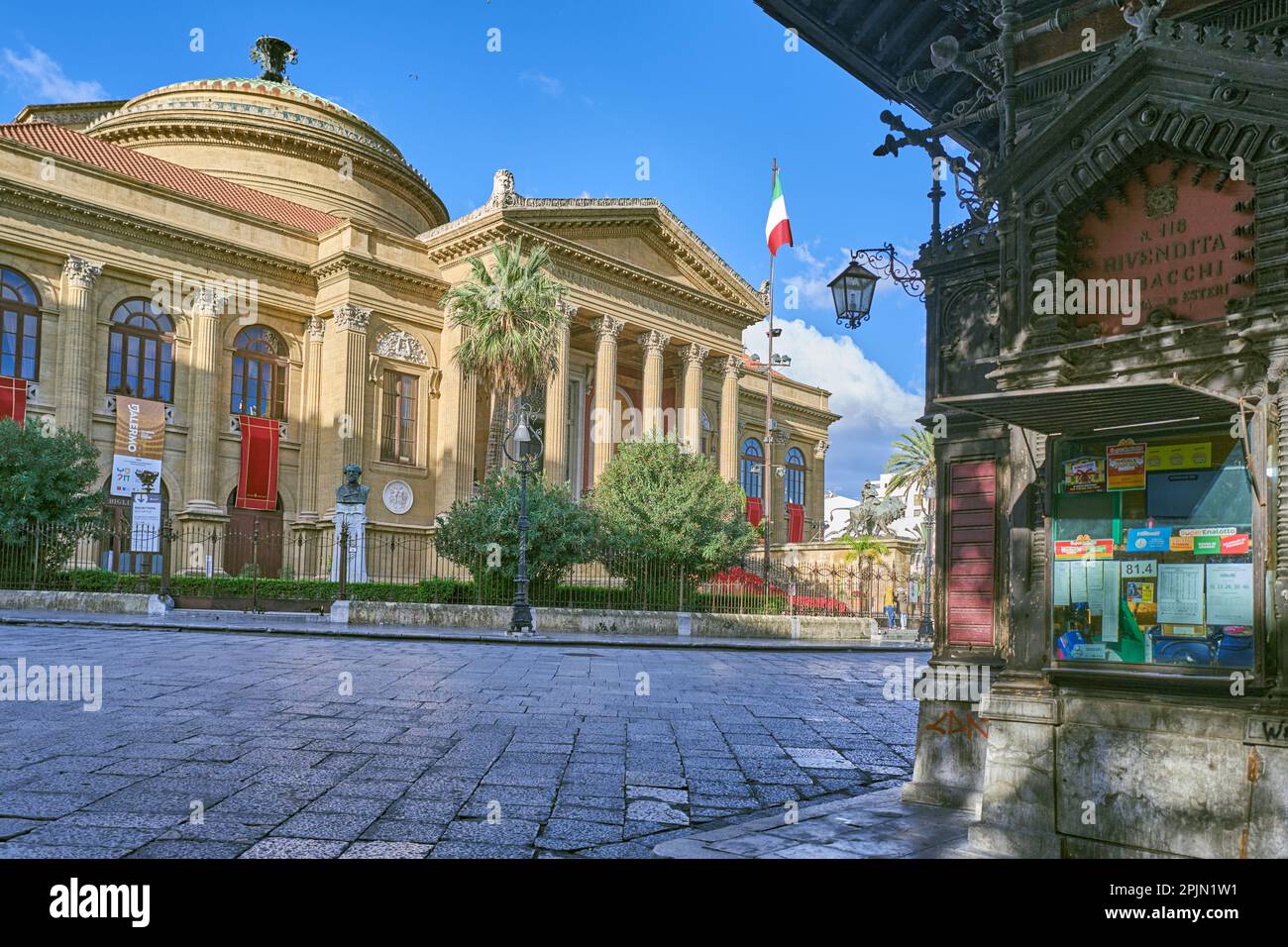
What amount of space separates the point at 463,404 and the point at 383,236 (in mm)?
6448

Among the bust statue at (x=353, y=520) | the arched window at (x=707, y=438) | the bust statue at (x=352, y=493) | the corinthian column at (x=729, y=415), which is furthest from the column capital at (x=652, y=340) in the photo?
the bust statue at (x=352, y=493)

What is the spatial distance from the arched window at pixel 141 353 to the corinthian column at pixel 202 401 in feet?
2.49

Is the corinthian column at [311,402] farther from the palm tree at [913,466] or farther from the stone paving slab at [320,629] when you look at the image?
the palm tree at [913,466]

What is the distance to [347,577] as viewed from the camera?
89.9ft

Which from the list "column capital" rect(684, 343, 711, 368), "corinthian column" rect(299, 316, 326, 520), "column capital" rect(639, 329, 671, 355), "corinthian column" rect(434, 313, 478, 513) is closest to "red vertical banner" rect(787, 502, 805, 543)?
"column capital" rect(684, 343, 711, 368)

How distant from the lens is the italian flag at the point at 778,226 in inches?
1316

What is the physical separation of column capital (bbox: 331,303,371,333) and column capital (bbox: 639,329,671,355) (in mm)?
10941

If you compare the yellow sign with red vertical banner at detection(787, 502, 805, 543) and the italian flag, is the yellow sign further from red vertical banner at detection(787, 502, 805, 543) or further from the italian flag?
red vertical banner at detection(787, 502, 805, 543)

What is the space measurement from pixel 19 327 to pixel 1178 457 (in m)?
33.5

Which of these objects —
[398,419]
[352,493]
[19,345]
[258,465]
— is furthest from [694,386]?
[19,345]

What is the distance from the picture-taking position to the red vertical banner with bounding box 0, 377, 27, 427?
29.6 meters
